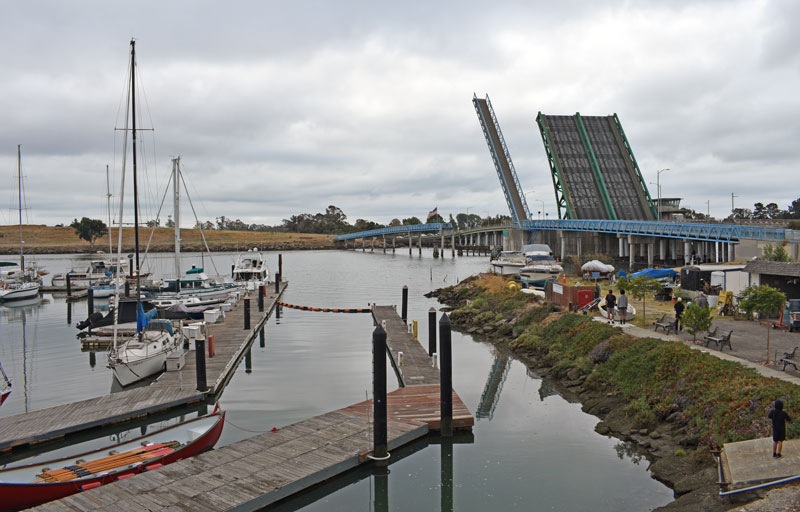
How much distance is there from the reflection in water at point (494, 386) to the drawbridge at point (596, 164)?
42.0 metres

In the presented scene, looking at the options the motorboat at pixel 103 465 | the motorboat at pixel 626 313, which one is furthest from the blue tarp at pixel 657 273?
the motorboat at pixel 103 465

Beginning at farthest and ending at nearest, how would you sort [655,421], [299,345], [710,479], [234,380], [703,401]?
[299,345]
[234,380]
[655,421]
[703,401]
[710,479]

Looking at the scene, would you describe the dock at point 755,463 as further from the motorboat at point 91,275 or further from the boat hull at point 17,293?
the motorboat at point 91,275

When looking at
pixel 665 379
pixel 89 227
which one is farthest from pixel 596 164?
pixel 89 227

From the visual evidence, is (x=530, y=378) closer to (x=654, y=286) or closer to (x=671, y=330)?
(x=671, y=330)

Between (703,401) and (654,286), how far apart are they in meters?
12.4

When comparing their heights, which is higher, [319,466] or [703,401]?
[703,401]

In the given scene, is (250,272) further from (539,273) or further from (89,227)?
(89,227)

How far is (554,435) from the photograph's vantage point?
660 inches

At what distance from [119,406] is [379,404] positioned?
8.77m

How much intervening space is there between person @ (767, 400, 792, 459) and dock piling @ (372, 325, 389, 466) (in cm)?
794

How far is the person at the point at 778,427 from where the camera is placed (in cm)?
1052

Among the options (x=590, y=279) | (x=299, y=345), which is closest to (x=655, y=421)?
(x=299, y=345)

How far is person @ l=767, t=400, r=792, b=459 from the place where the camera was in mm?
10516
